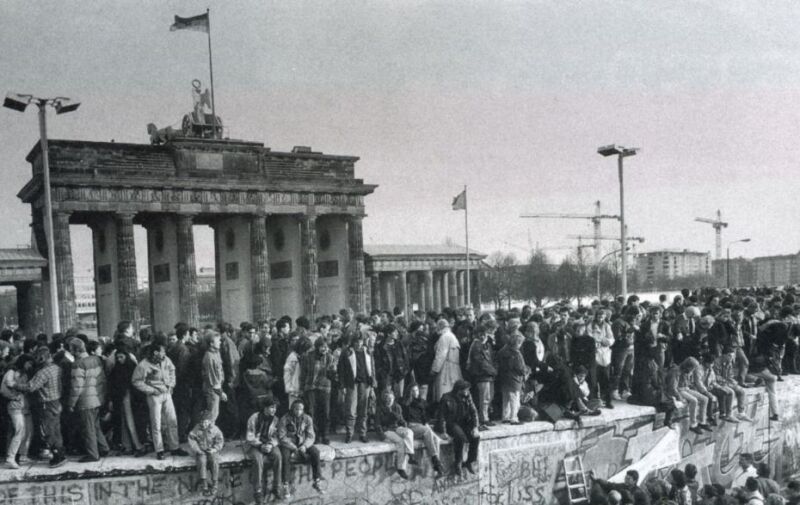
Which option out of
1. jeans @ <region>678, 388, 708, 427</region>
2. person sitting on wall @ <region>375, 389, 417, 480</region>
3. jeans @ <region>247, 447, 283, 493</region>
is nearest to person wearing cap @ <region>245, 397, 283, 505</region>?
jeans @ <region>247, 447, 283, 493</region>

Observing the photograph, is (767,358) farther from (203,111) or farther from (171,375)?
(203,111)

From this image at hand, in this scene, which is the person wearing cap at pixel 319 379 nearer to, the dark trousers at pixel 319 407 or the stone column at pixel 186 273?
the dark trousers at pixel 319 407

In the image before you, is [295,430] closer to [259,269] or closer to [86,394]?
[86,394]

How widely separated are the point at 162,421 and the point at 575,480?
851cm

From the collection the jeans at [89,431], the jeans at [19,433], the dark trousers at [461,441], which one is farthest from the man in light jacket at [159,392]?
the dark trousers at [461,441]

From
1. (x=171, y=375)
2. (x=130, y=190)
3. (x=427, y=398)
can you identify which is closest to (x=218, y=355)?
(x=171, y=375)

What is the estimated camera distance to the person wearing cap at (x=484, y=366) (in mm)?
12836

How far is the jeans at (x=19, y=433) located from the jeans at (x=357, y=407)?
536 cm

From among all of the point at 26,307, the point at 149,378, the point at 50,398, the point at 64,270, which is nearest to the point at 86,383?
the point at 50,398

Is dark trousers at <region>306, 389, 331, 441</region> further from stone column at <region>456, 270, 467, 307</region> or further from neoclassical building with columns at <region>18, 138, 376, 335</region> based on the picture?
stone column at <region>456, 270, 467, 307</region>

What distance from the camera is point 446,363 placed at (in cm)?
1298

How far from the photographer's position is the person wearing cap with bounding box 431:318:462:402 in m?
12.9

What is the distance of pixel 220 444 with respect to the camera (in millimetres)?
11047

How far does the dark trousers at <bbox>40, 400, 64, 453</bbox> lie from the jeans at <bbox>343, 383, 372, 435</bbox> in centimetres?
486
